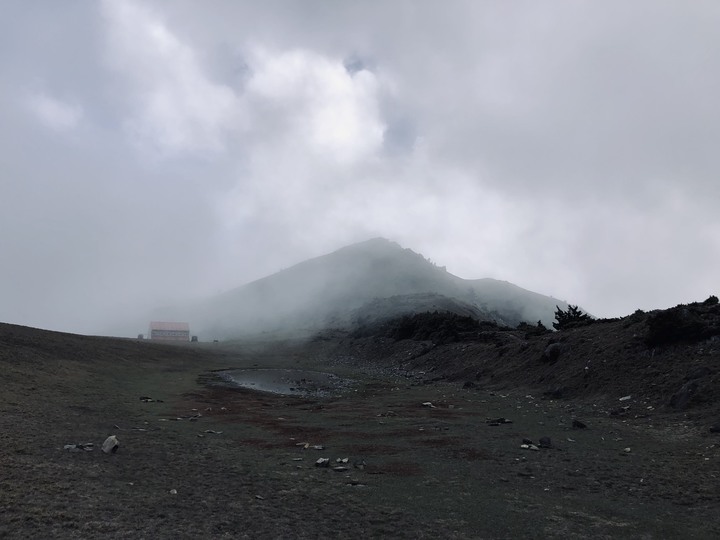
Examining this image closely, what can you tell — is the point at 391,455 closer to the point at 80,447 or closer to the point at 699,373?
the point at 80,447

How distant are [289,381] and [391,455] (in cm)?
3164

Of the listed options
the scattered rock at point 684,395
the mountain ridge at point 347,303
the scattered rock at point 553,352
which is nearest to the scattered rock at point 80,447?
the scattered rock at point 684,395

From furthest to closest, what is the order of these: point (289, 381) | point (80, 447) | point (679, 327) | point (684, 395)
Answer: point (289, 381) < point (679, 327) < point (684, 395) < point (80, 447)

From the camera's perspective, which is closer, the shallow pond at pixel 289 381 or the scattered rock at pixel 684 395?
the scattered rock at pixel 684 395

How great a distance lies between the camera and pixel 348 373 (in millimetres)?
50438

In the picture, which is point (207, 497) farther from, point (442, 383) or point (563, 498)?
point (442, 383)

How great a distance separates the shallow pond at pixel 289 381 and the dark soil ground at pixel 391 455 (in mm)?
5298

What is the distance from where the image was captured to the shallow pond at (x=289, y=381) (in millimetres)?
36072

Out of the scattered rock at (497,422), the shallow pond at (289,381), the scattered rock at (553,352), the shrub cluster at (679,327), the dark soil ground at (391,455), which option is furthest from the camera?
the shallow pond at (289,381)

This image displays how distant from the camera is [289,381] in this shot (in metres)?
44.3

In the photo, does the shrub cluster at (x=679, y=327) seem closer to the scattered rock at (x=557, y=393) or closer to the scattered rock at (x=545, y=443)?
the scattered rock at (x=557, y=393)

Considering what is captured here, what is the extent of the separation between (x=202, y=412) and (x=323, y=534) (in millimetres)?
15748

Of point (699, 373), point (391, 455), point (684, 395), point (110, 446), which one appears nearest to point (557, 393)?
point (699, 373)

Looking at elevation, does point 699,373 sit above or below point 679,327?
below
